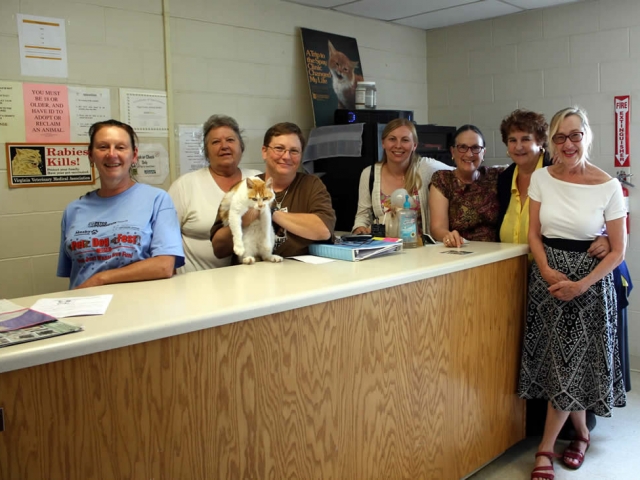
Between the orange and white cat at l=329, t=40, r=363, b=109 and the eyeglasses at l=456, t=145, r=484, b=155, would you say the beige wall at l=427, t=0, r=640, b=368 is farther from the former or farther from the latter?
the eyeglasses at l=456, t=145, r=484, b=155

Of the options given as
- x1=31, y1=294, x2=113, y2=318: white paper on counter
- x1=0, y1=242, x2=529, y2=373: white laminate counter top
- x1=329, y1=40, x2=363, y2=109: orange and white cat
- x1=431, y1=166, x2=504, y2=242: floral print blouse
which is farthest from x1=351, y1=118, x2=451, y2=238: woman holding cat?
x1=31, y1=294, x2=113, y2=318: white paper on counter

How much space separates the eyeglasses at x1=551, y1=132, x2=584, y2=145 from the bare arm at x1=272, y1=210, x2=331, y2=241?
101cm

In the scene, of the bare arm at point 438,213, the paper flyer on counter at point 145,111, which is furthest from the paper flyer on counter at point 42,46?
the bare arm at point 438,213

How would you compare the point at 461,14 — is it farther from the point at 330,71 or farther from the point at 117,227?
the point at 117,227

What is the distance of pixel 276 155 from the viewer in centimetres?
229

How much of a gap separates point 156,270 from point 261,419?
2.11 ft

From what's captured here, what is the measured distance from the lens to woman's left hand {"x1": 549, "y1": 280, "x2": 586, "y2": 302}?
7.76ft

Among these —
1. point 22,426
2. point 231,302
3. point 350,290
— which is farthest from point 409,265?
point 22,426

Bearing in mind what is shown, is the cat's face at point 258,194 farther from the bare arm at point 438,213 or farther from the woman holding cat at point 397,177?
A: the bare arm at point 438,213

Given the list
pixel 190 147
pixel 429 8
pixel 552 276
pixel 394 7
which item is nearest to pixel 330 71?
pixel 394 7

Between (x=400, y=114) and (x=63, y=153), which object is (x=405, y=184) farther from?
(x=63, y=153)

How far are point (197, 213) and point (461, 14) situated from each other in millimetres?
2798

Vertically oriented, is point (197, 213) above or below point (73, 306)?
above

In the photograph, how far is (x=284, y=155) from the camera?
2.29 m
